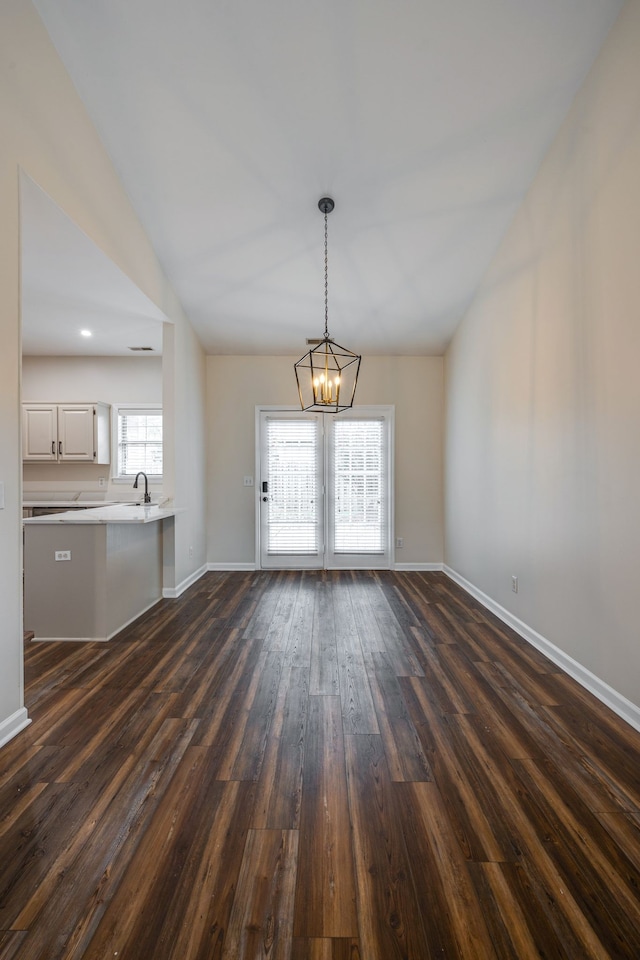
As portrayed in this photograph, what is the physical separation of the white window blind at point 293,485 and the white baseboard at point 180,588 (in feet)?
3.35

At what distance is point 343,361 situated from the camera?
19.6 ft

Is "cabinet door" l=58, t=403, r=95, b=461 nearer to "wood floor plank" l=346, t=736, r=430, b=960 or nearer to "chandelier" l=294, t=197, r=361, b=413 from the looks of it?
"chandelier" l=294, t=197, r=361, b=413

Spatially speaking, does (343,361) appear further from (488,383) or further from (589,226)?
(589,226)

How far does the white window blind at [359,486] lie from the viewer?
608cm

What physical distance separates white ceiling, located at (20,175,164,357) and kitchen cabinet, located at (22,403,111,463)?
781 millimetres

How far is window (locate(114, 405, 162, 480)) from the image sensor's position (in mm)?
6320

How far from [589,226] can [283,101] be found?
2.08 metres

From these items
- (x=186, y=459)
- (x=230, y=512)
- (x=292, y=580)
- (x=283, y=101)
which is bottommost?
(x=292, y=580)

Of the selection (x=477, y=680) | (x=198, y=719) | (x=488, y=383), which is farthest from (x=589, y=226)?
(x=198, y=719)

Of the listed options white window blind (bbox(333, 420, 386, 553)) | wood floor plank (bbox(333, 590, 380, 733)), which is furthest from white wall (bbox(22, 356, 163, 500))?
wood floor plank (bbox(333, 590, 380, 733))

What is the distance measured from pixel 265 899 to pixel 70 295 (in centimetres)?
450

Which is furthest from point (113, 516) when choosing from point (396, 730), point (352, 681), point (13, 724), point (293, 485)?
point (396, 730)

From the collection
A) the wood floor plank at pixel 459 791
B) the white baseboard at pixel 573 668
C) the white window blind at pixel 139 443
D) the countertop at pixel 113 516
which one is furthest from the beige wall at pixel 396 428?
the wood floor plank at pixel 459 791

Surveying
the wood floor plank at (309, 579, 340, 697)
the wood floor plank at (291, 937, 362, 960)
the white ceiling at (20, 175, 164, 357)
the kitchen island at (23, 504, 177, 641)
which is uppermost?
the white ceiling at (20, 175, 164, 357)
